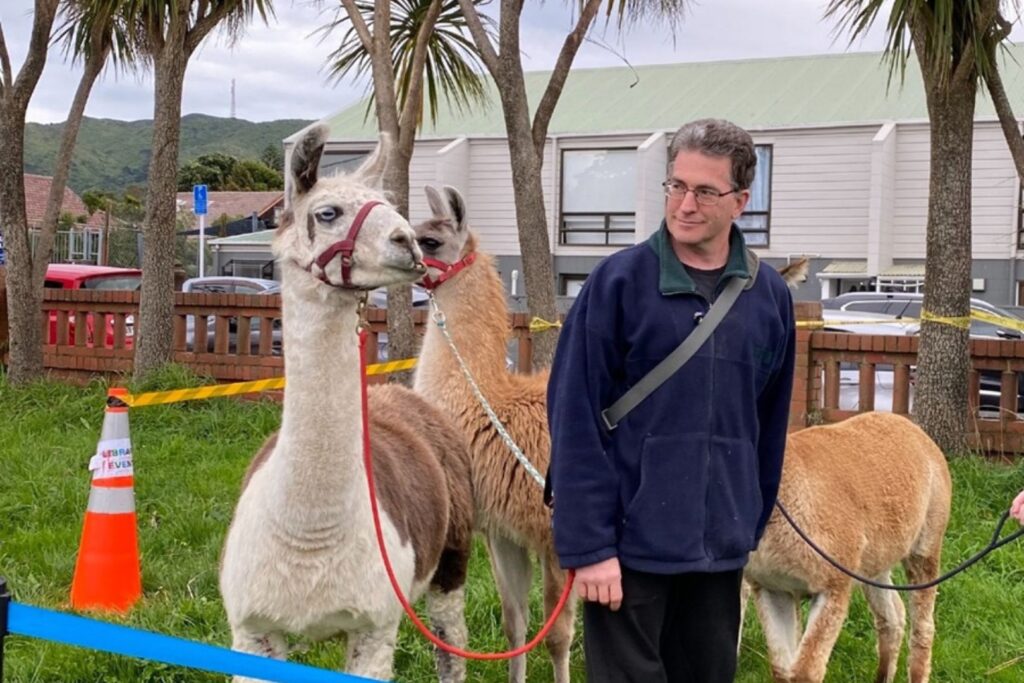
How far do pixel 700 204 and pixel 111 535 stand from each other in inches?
147

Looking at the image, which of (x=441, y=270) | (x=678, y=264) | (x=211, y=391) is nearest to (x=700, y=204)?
(x=678, y=264)

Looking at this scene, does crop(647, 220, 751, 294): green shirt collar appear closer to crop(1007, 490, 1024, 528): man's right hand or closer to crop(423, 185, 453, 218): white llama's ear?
crop(1007, 490, 1024, 528): man's right hand

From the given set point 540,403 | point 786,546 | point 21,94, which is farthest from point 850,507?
point 21,94

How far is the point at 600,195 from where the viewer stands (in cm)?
2559

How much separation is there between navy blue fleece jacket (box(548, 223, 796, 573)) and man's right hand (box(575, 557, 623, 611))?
25 millimetres

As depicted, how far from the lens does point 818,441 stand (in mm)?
4559

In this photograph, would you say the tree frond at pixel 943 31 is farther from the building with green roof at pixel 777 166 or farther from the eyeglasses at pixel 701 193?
the building with green roof at pixel 777 166

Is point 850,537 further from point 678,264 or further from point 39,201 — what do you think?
point 39,201

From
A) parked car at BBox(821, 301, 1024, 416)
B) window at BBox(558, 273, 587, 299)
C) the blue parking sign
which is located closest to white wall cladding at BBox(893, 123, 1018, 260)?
window at BBox(558, 273, 587, 299)

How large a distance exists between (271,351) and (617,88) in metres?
19.0

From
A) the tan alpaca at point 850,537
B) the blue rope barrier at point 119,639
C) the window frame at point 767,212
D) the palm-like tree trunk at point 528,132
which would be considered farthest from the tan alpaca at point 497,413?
the window frame at point 767,212

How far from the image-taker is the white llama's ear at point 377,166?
12.1 ft

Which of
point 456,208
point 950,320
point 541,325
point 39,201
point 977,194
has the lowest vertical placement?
point 541,325

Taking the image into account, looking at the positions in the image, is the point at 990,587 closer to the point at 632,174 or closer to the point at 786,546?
the point at 786,546
